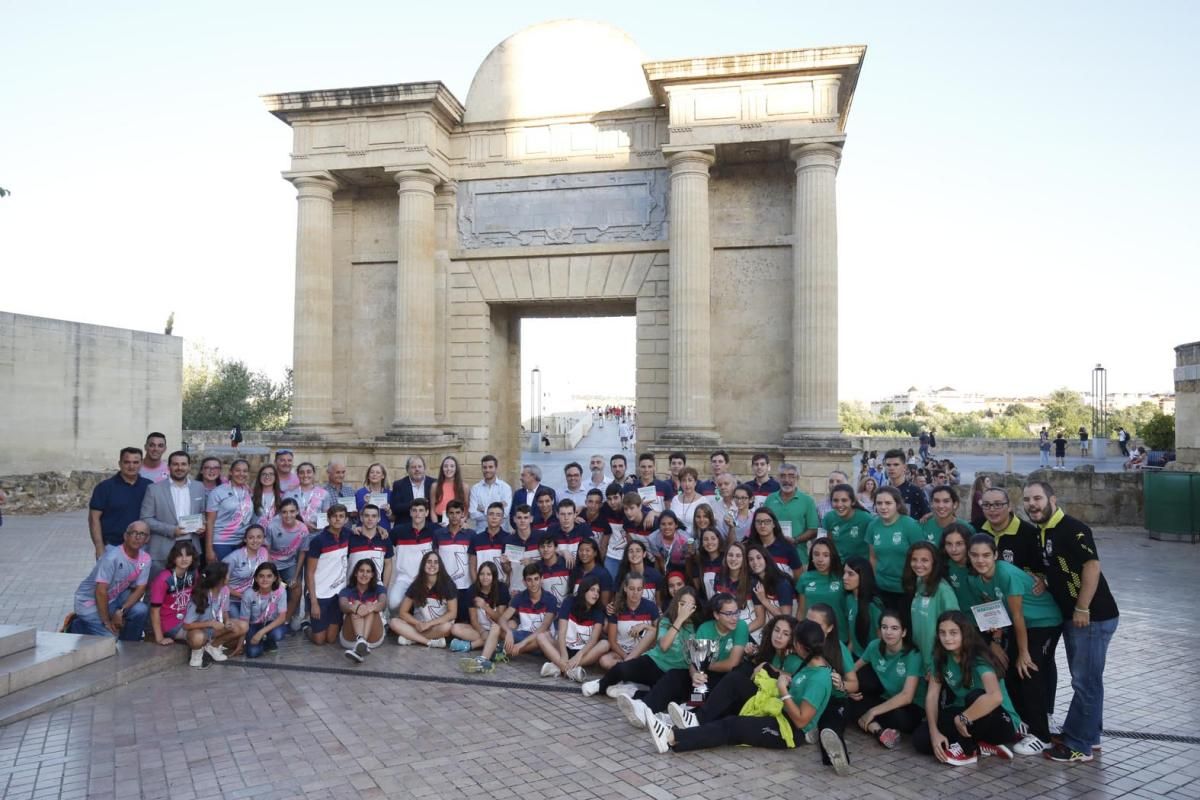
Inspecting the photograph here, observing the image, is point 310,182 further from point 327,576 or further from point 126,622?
point 126,622

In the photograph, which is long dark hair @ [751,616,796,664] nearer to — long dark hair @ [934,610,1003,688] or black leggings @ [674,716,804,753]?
black leggings @ [674,716,804,753]

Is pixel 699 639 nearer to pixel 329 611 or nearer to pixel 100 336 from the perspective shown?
pixel 329 611

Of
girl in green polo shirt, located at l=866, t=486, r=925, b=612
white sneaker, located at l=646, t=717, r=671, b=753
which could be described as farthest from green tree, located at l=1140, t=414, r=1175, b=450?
white sneaker, located at l=646, t=717, r=671, b=753

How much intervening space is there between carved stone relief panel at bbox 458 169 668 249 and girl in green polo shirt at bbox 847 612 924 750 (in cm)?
1171

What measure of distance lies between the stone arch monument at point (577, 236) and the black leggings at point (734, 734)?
9.40 m

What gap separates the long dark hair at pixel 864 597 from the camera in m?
6.37

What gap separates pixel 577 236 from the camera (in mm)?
16578

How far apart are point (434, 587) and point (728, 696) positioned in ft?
12.1

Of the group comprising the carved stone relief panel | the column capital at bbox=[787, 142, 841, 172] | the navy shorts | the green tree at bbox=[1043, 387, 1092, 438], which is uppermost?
the column capital at bbox=[787, 142, 841, 172]

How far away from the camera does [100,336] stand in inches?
970

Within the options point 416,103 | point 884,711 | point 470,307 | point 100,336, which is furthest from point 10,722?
point 100,336

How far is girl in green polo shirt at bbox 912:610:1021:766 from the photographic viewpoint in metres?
5.34

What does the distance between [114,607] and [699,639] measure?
584 cm

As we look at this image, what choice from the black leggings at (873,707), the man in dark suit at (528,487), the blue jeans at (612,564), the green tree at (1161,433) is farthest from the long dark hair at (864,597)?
the green tree at (1161,433)
